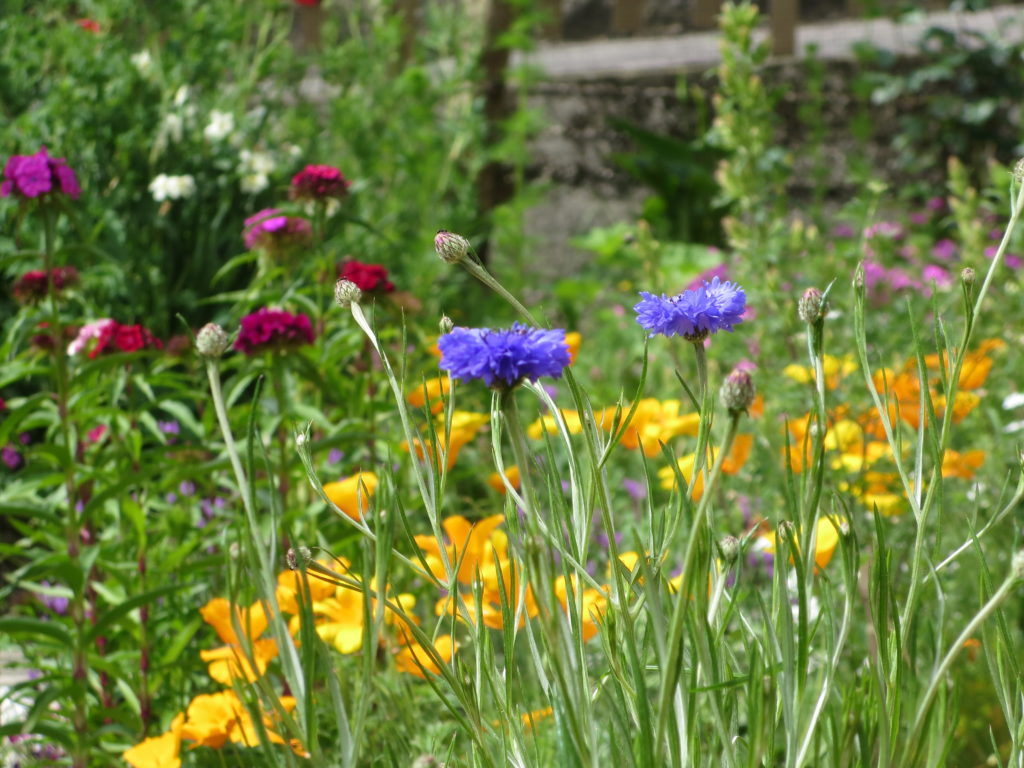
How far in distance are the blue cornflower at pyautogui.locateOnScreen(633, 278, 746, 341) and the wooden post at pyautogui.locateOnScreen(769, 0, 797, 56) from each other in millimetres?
4200

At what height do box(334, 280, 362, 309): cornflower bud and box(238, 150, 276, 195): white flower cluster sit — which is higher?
box(334, 280, 362, 309): cornflower bud

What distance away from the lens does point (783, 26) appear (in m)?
4.59

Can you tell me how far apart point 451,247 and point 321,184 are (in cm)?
113

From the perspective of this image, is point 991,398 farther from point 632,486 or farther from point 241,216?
point 241,216

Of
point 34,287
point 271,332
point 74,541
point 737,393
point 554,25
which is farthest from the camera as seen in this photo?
point 554,25

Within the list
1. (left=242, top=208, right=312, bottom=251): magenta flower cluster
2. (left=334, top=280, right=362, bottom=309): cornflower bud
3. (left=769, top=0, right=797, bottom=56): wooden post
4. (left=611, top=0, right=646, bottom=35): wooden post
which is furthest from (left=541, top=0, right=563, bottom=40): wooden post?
(left=334, top=280, right=362, bottom=309): cornflower bud

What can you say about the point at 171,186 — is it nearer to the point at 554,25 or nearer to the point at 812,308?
the point at 812,308

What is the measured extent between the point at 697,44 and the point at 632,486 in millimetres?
3540

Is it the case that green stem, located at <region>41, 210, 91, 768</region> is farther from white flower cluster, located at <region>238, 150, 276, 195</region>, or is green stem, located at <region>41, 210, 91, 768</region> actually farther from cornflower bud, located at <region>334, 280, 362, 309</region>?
white flower cluster, located at <region>238, 150, 276, 195</region>

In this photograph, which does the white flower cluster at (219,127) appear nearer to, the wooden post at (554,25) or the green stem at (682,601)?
the wooden post at (554,25)

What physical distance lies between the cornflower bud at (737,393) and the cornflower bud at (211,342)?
31cm

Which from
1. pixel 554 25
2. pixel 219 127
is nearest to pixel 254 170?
pixel 219 127

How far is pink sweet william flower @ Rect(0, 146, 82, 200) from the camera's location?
1.45m

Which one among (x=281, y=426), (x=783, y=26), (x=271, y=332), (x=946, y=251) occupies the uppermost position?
(x=783, y=26)
